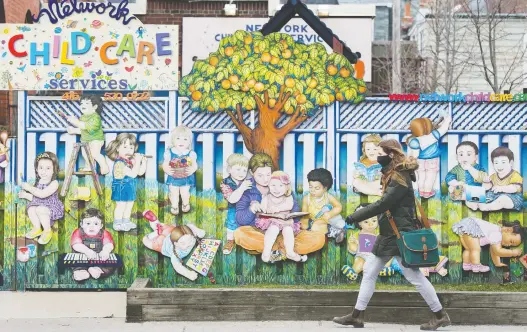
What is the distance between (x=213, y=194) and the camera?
10641 mm

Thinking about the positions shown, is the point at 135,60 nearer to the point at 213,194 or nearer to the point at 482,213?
the point at 213,194

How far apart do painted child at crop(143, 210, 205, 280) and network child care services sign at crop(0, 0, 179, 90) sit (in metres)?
1.46

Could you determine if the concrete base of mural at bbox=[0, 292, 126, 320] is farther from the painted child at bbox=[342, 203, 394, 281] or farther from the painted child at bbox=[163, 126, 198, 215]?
the painted child at bbox=[342, 203, 394, 281]

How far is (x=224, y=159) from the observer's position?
419 inches

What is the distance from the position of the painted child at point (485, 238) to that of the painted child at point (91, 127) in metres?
3.79

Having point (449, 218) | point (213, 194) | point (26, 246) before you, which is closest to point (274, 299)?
point (213, 194)

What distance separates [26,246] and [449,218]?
4456mm

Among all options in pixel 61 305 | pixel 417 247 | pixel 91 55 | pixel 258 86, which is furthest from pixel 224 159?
pixel 417 247

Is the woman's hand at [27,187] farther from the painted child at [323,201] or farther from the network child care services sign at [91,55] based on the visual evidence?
the painted child at [323,201]

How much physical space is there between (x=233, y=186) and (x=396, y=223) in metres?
2.24

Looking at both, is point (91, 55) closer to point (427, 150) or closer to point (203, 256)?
point (203, 256)

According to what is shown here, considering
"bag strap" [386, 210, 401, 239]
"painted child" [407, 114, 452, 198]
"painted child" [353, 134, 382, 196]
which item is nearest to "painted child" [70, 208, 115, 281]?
"painted child" [353, 134, 382, 196]

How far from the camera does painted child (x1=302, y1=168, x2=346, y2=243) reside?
10.6 meters

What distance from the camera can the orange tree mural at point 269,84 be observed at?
34.7ft
